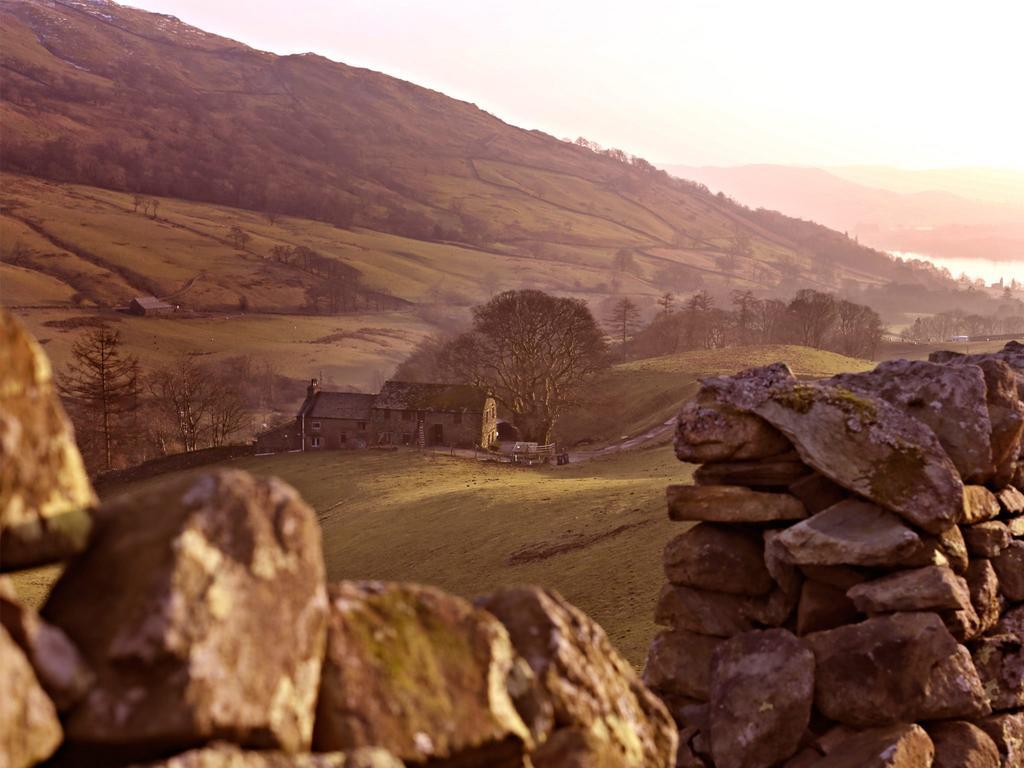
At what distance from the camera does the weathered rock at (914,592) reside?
1121cm

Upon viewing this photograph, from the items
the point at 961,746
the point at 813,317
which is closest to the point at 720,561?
the point at 961,746

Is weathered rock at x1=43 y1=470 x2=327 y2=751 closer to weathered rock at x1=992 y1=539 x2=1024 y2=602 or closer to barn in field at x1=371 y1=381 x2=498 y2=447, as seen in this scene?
weathered rock at x1=992 y1=539 x2=1024 y2=602

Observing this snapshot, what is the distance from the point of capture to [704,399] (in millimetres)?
13289

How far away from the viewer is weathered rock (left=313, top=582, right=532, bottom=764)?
5453 mm

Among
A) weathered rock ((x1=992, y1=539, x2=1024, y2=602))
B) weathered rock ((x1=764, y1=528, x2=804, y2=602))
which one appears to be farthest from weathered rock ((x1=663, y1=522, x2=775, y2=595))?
weathered rock ((x1=992, y1=539, x2=1024, y2=602))

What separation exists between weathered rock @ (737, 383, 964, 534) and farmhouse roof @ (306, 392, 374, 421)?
88.9 metres

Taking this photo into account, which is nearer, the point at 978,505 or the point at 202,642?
the point at 202,642

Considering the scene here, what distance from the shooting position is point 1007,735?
455 inches

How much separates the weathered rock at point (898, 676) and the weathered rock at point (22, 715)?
29.7 feet

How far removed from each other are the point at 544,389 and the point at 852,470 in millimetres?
86593

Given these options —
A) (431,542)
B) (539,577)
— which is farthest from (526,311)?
(539,577)

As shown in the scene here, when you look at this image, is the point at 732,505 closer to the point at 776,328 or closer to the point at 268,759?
the point at 268,759

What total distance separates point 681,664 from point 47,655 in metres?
9.73

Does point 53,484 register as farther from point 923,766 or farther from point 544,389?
point 544,389
